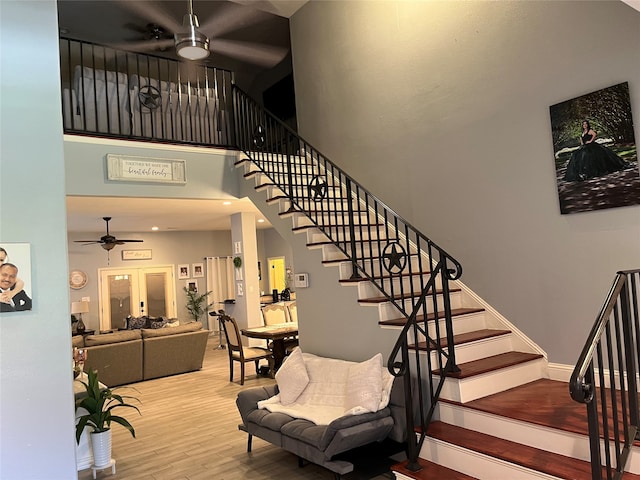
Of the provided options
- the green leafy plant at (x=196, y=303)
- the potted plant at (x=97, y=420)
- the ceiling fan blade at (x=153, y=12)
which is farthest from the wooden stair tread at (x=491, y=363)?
the green leafy plant at (x=196, y=303)

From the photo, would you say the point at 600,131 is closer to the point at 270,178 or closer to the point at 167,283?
the point at 270,178

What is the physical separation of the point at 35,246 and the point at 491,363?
3.47 metres

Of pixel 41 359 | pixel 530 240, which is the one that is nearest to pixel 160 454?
pixel 41 359

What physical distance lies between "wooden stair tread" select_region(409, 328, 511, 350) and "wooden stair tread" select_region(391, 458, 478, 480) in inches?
34.2

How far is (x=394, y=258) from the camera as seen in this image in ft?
14.7

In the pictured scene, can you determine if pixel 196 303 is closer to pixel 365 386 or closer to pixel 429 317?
pixel 429 317

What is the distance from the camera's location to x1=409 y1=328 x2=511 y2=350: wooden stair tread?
13.1 ft

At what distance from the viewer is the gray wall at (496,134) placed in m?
3.86

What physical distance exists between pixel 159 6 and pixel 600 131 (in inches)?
244

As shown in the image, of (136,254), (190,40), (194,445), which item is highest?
(190,40)

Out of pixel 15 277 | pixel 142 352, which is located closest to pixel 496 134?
pixel 15 277

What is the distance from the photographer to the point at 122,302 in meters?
11.8

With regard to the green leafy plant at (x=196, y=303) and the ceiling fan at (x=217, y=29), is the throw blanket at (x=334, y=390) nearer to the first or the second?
the ceiling fan at (x=217, y=29)

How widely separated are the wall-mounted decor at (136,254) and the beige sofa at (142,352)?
466cm
